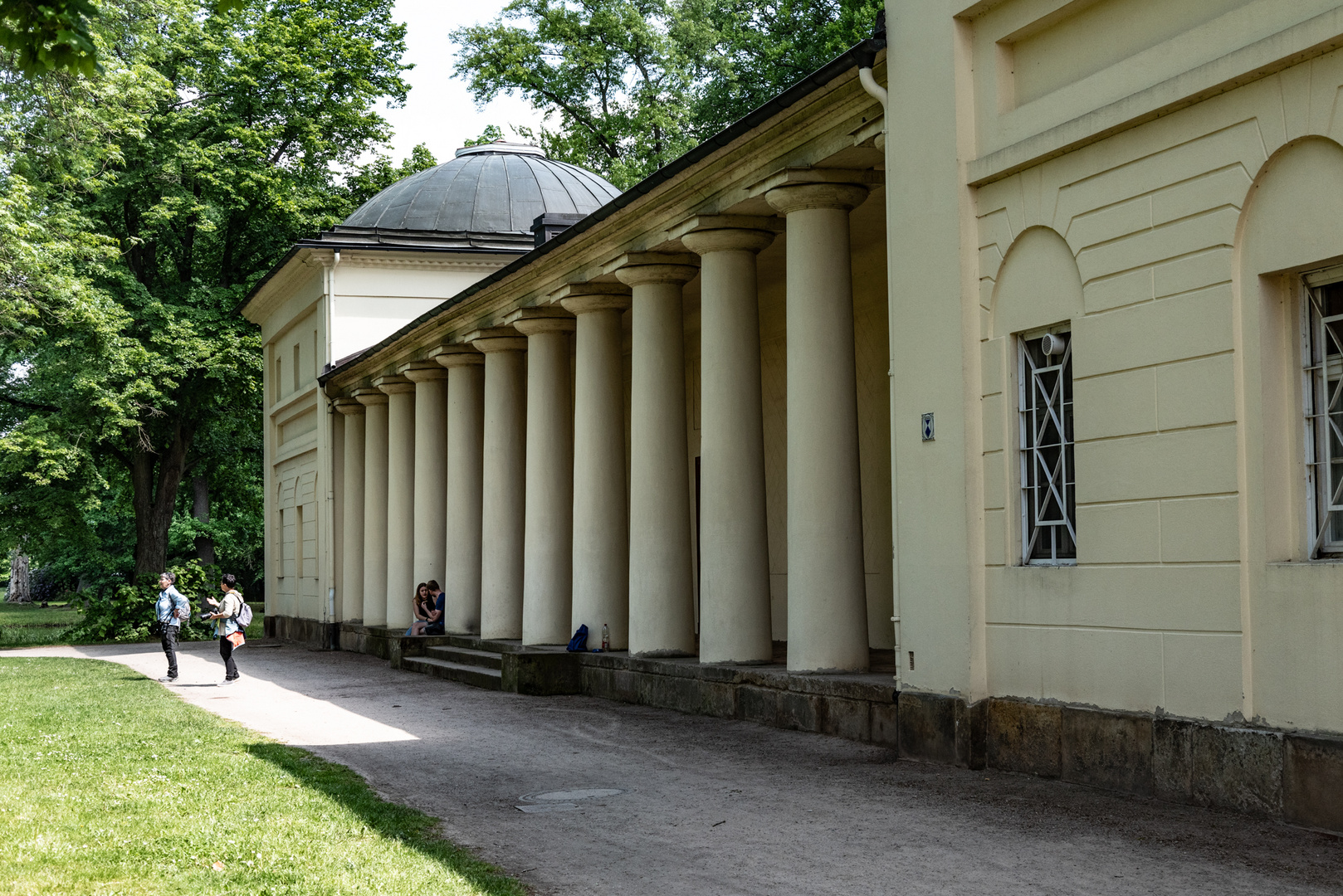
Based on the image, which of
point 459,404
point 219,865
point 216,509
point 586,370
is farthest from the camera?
point 216,509

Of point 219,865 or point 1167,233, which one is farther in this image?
point 1167,233

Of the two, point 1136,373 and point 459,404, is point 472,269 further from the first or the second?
point 1136,373

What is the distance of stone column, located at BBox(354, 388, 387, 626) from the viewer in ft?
85.8

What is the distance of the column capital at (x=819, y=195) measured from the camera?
12320mm

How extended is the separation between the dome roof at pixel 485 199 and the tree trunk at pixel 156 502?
8.44 metres

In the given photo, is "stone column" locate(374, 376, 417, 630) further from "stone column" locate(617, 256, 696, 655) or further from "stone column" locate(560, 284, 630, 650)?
"stone column" locate(617, 256, 696, 655)

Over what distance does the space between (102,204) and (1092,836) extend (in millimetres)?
30011

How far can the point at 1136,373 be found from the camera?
8.59m

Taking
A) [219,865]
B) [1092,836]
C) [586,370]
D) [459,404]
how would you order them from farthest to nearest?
[459,404], [586,370], [1092,836], [219,865]

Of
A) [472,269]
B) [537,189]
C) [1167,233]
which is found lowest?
[1167,233]

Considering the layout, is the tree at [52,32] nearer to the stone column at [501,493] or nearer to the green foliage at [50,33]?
the green foliage at [50,33]

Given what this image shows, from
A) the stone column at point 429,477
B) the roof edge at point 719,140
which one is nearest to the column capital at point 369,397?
the stone column at point 429,477

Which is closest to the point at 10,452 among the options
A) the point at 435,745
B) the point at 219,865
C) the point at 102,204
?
the point at 102,204

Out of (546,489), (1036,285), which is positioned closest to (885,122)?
(1036,285)
